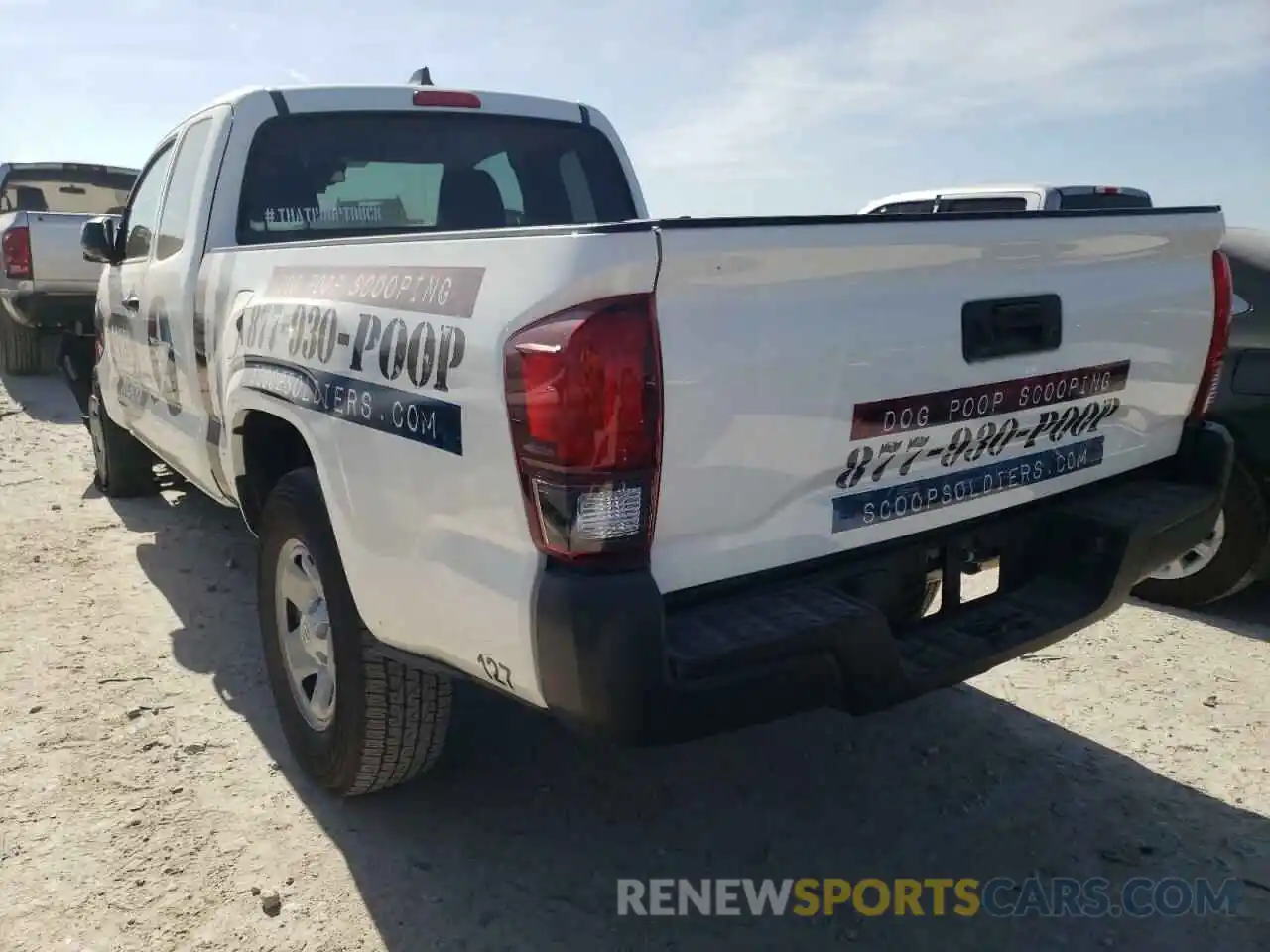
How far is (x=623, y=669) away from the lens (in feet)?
6.21

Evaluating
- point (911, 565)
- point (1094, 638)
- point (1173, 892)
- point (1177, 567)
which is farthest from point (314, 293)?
point (1177, 567)

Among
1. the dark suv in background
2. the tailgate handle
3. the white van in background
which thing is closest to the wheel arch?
the tailgate handle

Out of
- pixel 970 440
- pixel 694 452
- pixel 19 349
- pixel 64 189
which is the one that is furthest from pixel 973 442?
pixel 64 189

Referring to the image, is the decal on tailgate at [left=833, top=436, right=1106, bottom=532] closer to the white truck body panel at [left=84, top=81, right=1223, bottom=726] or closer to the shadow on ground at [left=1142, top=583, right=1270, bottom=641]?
the white truck body panel at [left=84, top=81, right=1223, bottom=726]

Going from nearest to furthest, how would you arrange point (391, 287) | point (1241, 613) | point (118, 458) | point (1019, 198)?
point (391, 287) < point (1241, 613) < point (118, 458) < point (1019, 198)

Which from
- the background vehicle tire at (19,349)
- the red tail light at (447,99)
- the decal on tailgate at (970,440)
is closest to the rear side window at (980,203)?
the red tail light at (447,99)

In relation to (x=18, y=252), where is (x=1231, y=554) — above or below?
below

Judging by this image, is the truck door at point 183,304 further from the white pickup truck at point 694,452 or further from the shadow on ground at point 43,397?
the shadow on ground at point 43,397

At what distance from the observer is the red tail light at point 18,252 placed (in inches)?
342

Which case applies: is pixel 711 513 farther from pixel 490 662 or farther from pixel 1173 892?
pixel 1173 892

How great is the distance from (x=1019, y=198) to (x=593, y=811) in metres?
6.26

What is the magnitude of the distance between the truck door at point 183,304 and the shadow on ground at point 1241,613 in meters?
4.13

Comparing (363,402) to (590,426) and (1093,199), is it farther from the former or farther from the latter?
(1093,199)

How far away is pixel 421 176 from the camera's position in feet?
13.4
